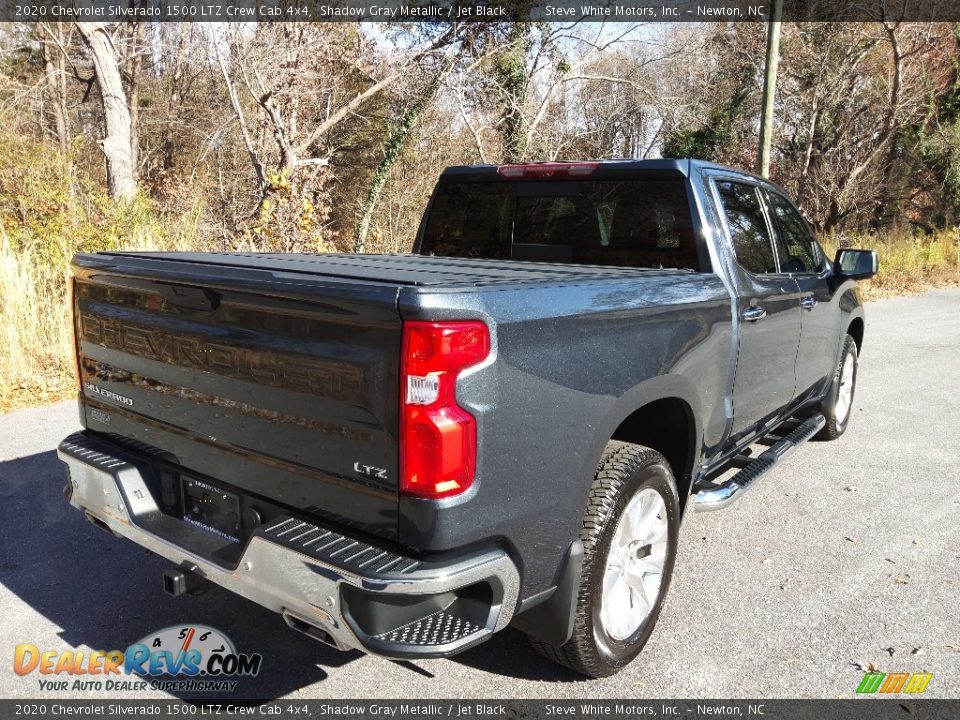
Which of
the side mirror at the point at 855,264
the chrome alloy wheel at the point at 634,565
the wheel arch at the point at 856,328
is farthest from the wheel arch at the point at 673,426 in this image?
the wheel arch at the point at 856,328

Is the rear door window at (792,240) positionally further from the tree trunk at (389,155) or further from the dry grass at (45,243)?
the tree trunk at (389,155)

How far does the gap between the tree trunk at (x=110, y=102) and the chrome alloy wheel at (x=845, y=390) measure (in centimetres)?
1218

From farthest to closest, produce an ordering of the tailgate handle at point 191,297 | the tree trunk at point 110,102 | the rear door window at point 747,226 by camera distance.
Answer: the tree trunk at point 110,102
the rear door window at point 747,226
the tailgate handle at point 191,297

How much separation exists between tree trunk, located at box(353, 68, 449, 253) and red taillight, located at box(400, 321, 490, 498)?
1523cm

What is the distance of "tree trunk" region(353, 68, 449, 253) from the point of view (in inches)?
673

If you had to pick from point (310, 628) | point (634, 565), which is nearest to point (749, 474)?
point (634, 565)

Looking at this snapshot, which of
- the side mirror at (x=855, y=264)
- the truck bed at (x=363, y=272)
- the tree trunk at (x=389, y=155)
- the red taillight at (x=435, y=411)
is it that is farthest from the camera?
the tree trunk at (x=389, y=155)

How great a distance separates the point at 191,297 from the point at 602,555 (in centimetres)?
171

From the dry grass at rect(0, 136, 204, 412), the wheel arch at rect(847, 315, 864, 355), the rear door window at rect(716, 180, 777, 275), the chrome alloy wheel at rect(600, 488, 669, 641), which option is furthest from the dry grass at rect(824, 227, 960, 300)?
the chrome alloy wheel at rect(600, 488, 669, 641)

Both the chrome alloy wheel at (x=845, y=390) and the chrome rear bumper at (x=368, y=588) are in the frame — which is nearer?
the chrome rear bumper at (x=368, y=588)

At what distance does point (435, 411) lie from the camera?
83.4 inches

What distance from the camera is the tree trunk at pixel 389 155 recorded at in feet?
56.1

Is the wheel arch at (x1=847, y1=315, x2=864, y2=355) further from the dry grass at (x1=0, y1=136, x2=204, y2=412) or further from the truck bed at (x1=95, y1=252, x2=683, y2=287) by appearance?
the dry grass at (x1=0, y1=136, x2=204, y2=412)

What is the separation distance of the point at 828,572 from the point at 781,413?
119 centimetres
